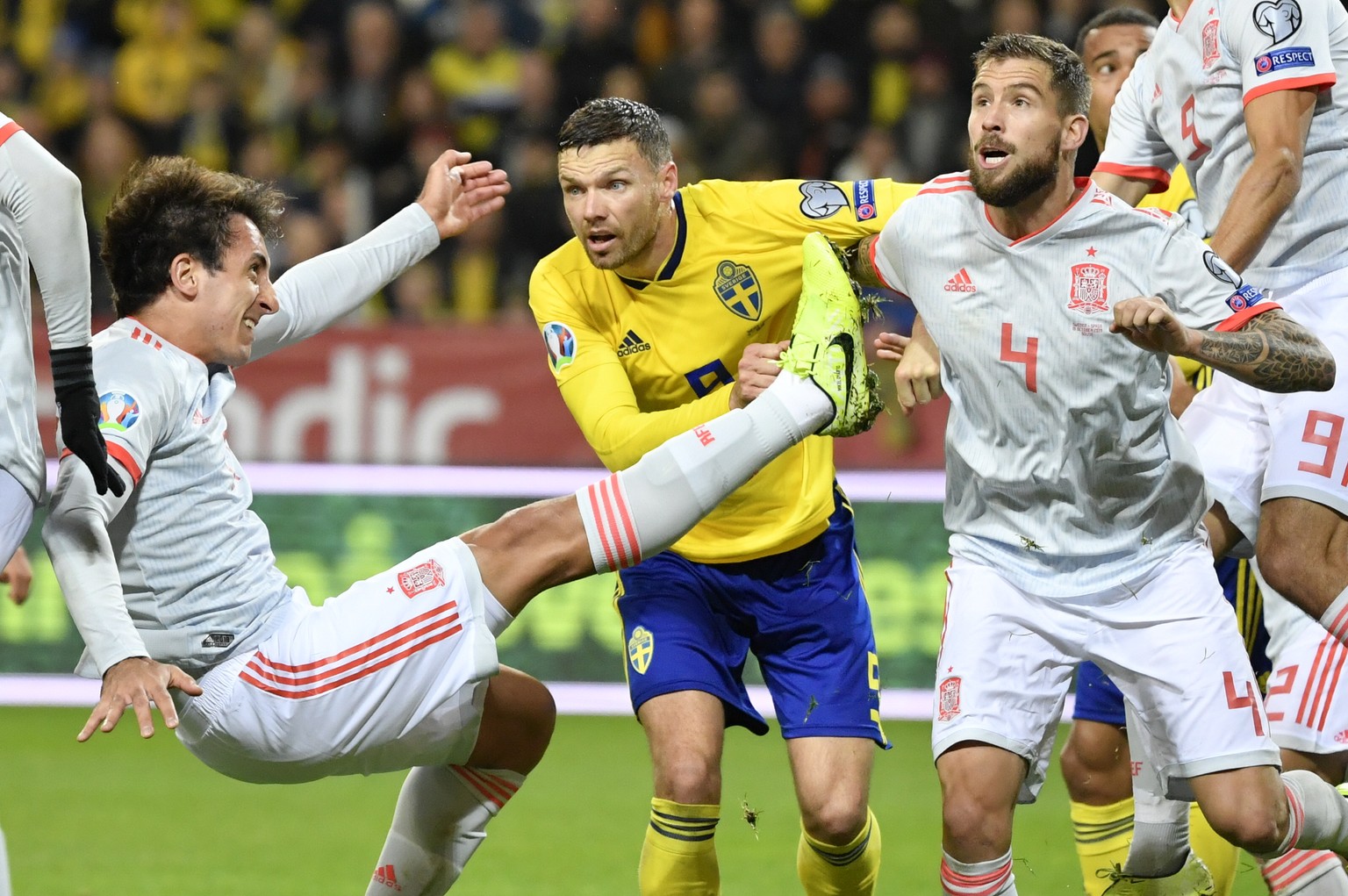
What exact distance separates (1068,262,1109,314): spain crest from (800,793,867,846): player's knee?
1434mm

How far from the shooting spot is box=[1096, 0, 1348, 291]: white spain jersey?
14.8ft

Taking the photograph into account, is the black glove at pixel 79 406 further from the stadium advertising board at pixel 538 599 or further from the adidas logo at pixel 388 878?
the stadium advertising board at pixel 538 599

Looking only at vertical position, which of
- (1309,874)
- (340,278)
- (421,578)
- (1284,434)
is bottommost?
(1309,874)

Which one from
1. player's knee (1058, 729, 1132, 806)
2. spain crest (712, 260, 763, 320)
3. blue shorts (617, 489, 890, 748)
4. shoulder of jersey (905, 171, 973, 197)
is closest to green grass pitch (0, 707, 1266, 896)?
player's knee (1058, 729, 1132, 806)

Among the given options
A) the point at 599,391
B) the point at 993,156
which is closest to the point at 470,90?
the point at 599,391

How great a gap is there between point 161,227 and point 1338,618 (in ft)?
10.5

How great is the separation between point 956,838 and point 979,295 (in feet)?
4.40

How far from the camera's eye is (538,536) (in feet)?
13.5

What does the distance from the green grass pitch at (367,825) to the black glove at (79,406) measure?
2289 millimetres

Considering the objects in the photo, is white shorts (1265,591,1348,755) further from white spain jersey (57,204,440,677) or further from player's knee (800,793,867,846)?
white spain jersey (57,204,440,677)

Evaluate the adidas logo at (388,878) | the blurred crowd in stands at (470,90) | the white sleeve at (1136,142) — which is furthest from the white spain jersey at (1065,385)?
the blurred crowd in stands at (470,90)

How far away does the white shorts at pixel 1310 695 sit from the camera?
181 inches

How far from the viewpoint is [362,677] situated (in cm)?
399

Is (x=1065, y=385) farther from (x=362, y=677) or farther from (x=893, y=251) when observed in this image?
(x=362, y=677)
